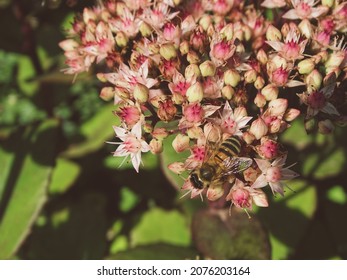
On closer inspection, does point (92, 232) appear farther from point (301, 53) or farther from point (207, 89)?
point (301, 53)

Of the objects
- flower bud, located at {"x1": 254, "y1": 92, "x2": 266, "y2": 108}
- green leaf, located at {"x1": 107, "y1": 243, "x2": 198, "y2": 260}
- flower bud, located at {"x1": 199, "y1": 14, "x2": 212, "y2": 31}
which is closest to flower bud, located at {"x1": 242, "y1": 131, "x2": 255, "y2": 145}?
flower bud, located at {"x1": 254, "y1": 92, "x2": 266, "y2": 108}

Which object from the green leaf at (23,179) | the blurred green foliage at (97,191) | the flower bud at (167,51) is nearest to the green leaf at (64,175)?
the blurred green foliage at (97,191)

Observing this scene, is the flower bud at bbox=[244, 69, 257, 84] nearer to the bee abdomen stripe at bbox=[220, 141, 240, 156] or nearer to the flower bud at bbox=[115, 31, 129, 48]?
the bee abdomen stripe at bbox=[220, 141, 240, 156]

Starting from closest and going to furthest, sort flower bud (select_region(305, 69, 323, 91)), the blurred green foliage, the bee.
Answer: the bee → flower bud (select_region(305, 69, 323, 91)) → the blurred green foliage

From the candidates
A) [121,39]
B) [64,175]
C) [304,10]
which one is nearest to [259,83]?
[304,10]

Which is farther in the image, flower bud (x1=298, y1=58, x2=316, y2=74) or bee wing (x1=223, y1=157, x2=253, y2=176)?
flower bud (x1=298, y1=58, x2=316, y2=74)
